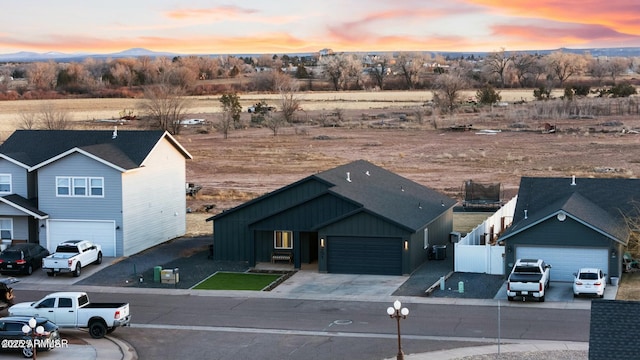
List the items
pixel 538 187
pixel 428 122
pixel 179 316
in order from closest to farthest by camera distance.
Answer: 1. pixel 179 316
2. pixel 538 187
3. pixel 428 122

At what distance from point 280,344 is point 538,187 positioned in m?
19.0

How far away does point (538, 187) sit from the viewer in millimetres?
46156

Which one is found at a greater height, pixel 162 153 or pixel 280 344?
pixel 162 153

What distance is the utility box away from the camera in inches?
1665

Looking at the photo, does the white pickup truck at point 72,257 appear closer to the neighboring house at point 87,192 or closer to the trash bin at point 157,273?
the neighboring house at point 87,192

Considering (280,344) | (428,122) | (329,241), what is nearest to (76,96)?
(428,122)

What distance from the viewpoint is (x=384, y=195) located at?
1874 inches

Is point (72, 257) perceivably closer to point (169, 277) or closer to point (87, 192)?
point (169, 277)

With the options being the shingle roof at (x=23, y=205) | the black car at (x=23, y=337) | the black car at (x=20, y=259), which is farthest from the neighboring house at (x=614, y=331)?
the shingle roof at (x=23, y=205)

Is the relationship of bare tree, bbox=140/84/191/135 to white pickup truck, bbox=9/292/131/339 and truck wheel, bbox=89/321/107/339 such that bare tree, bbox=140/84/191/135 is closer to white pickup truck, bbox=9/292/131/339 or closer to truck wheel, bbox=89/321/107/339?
white pickup truck, bbox=9/292/131/339

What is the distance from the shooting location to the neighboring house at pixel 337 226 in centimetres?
4350

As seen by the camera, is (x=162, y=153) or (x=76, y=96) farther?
(x=76, y=96)

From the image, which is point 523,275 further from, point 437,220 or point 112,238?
point 112,238

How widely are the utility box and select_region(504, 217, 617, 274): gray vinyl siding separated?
14347mm
